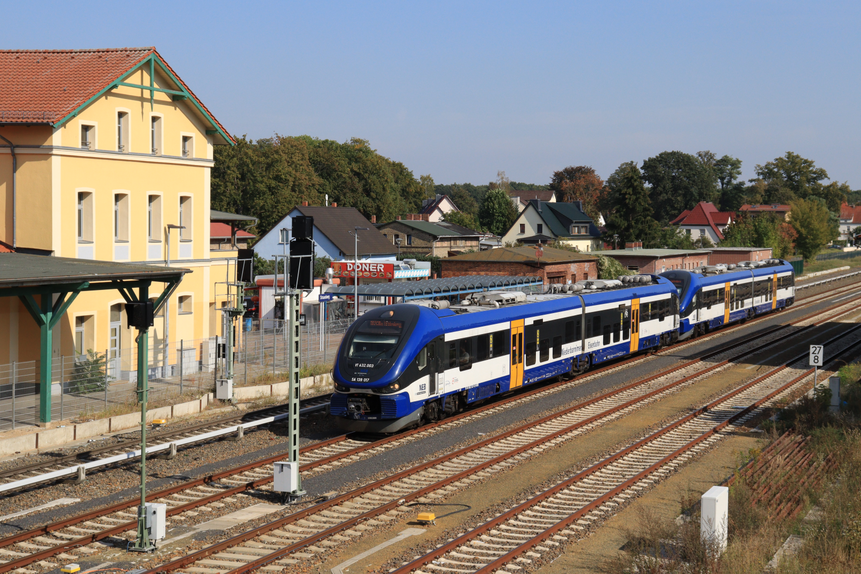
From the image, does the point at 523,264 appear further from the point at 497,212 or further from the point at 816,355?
the point at 497,212

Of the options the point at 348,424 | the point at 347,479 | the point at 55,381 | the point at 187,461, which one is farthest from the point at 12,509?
the point at 55,381

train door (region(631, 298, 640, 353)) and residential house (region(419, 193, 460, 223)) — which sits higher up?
residential house (region(419, 193, 460, 223))

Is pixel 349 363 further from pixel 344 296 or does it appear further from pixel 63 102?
pixel 344 296

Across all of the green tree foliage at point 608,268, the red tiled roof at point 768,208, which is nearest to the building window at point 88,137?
the green tree foliage at point 608,268

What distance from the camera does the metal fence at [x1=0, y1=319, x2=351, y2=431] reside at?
21.1 metres

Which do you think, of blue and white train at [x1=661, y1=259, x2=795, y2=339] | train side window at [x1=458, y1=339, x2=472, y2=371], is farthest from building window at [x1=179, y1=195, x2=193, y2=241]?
blue and white train at [x1=661, y1=259, x2=795, y2=339]

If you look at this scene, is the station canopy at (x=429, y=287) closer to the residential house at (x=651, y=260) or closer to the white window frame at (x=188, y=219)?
the white window frame at (x=188, y=219)

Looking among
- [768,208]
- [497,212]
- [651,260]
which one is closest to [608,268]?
[651,260]

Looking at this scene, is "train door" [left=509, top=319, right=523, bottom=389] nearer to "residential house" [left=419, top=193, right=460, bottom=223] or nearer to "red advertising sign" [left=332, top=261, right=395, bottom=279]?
"red advertising sign" [left=332, top=261, right=395, bottom=279]

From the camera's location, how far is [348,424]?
1906 centimetres

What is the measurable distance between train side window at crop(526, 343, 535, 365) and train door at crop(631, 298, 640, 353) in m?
8.30

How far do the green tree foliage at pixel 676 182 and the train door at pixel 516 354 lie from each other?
11670cm

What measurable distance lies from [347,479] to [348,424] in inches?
129

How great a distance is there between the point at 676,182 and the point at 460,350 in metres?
123
